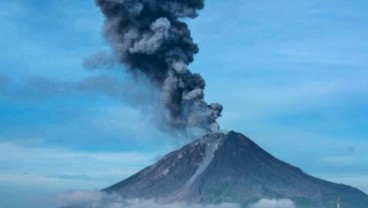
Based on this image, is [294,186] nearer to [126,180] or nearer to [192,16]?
[126,180]

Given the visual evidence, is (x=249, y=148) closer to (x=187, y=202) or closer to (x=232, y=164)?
(x=232, y=164)

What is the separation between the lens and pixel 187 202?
120m

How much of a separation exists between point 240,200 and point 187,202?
10.6 meters

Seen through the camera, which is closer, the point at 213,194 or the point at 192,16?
the point at 192,16

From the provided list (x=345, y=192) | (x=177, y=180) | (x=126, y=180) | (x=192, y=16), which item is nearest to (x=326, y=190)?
(x=345, y=192)

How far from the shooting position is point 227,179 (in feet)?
414

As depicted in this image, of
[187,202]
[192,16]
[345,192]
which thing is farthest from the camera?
[345,192]

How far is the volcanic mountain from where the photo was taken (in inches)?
4919

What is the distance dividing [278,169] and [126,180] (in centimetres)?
2715

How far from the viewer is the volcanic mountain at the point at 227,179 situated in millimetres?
124938

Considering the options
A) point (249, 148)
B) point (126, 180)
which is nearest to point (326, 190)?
point (249, 148)

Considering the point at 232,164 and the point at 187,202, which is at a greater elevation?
the point at 232,164

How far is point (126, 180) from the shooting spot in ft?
453

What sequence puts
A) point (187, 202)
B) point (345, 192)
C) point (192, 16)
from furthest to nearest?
point (345, 192)
point (187, 202)
point (192, 16)
